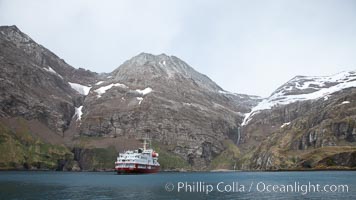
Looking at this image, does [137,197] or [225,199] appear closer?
[225,199]

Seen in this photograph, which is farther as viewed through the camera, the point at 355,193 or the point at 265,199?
the point at 355,193

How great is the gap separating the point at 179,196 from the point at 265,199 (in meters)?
15.7

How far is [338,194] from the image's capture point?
7762cm

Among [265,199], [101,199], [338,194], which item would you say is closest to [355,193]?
[338,194]

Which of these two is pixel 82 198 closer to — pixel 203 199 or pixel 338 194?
pixel 203 199

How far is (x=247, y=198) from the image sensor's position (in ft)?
246

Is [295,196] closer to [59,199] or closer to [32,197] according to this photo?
[59,199]

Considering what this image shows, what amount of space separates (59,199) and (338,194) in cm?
5011

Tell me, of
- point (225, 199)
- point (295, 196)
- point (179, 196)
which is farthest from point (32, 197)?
point (295, 196)

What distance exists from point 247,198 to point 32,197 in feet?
128

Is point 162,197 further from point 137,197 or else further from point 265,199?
point 265,199

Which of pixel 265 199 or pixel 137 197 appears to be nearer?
pixel 265 199

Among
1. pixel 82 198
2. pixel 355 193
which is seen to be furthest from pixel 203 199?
pixel 355 193

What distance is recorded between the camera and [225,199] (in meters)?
73.9
